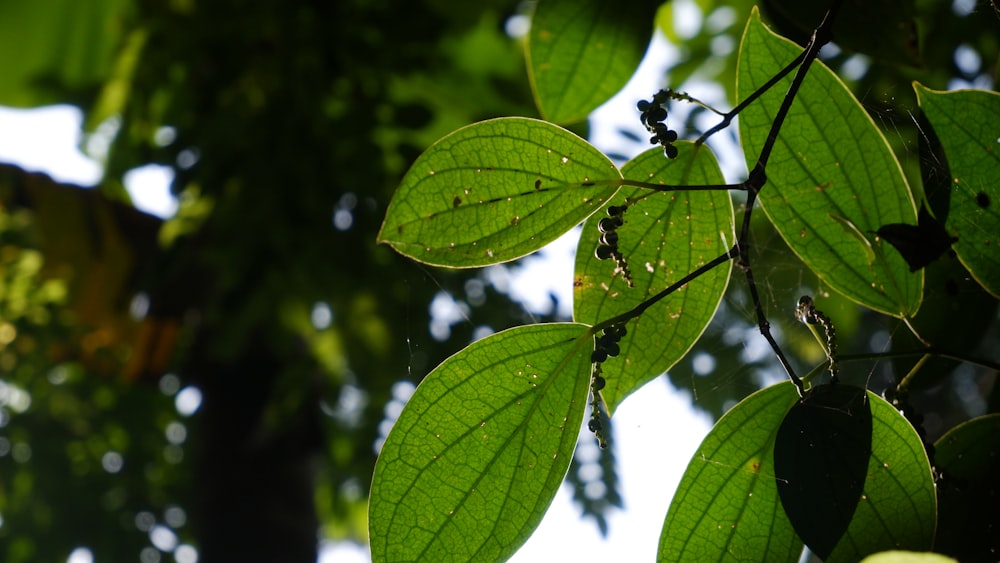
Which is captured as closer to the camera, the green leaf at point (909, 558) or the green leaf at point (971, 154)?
the green leaf at point (909, 558)

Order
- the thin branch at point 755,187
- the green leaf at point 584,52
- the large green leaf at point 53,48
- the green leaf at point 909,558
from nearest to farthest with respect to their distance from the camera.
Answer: the green leaf at point 909,558, the thin branch at point 755,187, the green leaf at point 584,52, the large green leaf at point 53,48

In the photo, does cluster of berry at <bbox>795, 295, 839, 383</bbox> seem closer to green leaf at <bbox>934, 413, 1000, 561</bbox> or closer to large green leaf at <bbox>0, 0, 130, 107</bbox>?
green leaf at <bbox>934, 413, 1000, 561</bbox>

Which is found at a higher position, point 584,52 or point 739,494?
point 584,52

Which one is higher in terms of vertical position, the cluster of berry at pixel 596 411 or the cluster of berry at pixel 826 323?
the cluster of berry at pixel 826 323

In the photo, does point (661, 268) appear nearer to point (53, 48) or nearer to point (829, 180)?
point (829, 180)

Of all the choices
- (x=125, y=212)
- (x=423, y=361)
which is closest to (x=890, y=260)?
(x=423, y=361)

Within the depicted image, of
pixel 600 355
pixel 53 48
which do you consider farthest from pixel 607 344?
pixel 53 48

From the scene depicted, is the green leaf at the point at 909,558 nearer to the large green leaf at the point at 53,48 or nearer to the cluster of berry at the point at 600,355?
the cluster of berry at the point at 600,355

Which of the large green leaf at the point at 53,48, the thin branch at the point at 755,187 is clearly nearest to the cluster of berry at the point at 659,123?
the thin branch at the point at 755,187
